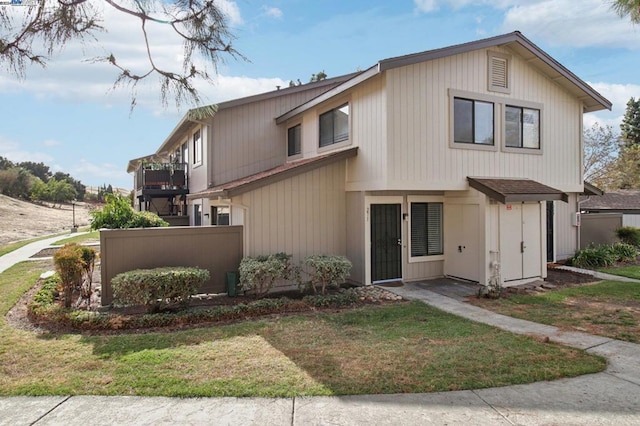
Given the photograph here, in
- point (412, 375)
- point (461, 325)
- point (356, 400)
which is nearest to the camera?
point (356, 400)

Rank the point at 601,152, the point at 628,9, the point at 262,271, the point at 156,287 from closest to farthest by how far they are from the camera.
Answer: the point at 628,9 < the point at 156,287 < the point at 262,271 < the point at 601,152

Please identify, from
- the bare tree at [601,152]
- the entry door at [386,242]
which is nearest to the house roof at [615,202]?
the bare tree at [601,152]

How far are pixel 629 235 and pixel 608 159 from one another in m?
23.4

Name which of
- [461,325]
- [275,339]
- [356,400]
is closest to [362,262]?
[461,325]

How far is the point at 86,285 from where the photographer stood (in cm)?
960

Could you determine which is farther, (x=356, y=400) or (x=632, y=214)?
(x=632, y=214)

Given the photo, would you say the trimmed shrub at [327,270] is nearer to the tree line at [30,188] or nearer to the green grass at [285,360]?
the green grass at [285,360]

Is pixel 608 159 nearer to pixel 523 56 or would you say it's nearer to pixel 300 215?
pixel 523 56

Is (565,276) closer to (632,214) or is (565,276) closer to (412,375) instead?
(412,375)

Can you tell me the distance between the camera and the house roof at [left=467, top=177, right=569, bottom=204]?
32.0 feet

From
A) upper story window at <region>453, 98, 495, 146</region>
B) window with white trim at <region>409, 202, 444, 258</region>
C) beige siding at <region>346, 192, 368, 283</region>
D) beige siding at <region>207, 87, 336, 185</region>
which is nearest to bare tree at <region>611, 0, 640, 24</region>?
Answer: upper story window at <region>453, 98, 495, 146</region>

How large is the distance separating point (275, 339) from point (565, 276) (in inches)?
380

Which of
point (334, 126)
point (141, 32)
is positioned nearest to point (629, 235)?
point (334, 126)

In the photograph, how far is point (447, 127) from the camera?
10203mm
